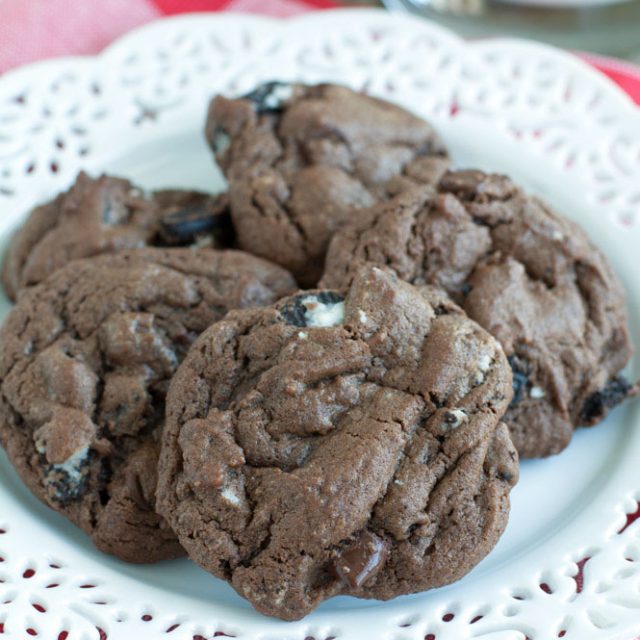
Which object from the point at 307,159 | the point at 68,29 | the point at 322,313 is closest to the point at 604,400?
the point at 322,313

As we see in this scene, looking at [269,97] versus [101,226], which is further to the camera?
[269,97]

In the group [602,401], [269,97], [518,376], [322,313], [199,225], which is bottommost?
[602,401]

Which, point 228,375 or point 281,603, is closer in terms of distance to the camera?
point 281,603

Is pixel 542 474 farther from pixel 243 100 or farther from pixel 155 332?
pixel 243 100

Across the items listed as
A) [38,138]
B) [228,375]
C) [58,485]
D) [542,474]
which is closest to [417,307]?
[228,375]

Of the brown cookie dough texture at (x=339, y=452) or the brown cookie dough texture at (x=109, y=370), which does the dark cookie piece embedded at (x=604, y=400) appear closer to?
the brown cookie dough texture at (x=339, y=452)

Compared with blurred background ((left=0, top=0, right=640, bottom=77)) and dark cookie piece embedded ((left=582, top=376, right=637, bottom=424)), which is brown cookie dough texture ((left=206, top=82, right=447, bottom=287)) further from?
blurred background ((left=0, top=0, right=640, bottom=77))

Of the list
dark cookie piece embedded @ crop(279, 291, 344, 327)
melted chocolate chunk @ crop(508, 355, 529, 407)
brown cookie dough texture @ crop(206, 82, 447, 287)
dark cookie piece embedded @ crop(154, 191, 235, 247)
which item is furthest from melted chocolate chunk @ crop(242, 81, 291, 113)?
melted chocolate chunk @ crop(508, 355, 529, 407)

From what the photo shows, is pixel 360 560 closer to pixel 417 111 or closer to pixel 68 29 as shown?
pixel 417 111
